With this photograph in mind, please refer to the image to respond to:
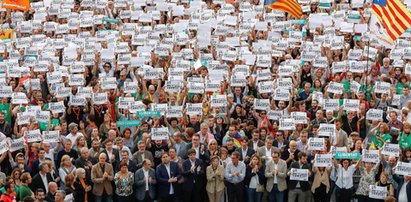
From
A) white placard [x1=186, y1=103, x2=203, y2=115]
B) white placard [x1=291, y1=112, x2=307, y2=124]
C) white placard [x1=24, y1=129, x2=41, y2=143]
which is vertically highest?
white placard [x1=186, y1=103, x2=203, y2=115]

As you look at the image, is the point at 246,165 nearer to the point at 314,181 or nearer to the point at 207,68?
the point at 314,181

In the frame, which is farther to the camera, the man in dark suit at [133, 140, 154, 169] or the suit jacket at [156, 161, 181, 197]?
the man in dark suit at [133, 140, 154, 169]

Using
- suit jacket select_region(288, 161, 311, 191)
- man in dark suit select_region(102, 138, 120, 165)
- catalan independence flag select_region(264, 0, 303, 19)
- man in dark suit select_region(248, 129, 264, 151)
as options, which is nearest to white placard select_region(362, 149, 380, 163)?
suit jacket select_region(288, 161, 311, 191)

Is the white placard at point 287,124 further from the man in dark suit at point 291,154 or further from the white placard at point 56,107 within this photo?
the white placard at point 56,107

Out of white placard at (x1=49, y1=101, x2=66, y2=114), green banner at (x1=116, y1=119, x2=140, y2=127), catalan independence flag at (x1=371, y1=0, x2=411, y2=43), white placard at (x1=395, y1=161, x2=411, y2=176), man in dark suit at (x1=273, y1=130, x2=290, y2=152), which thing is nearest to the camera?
white placard at (x1=395, y1=161, x2=411, y2=176)

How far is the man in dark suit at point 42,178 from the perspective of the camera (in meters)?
31.4

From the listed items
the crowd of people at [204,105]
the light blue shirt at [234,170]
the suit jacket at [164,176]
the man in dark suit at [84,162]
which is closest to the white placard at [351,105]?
the crowd of people at [204,105]

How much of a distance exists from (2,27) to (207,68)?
752 cm

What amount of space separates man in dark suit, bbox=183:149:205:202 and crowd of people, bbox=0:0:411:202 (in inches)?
1.1

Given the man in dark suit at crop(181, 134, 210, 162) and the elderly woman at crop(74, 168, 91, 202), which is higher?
the man in dark suit at crop(181, 134, 210, 162)

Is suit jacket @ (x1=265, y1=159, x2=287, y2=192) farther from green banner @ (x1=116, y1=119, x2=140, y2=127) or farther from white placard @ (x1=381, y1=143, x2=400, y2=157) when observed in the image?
green banner @ (x1=116, y1=119, x2=140, y2=127)

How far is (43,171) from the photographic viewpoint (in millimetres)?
31547

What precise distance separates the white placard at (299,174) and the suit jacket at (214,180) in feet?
4.59

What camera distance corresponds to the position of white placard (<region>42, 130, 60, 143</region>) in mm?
33062
